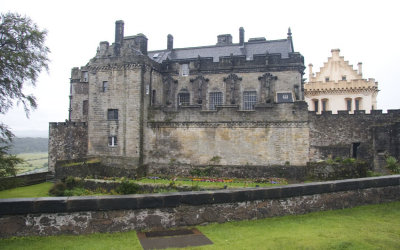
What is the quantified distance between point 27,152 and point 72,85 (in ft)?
563

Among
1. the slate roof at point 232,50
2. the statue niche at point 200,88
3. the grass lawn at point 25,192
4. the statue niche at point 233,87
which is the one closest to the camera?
the grass lawn at point 25,192

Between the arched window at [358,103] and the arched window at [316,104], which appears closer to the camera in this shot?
the arched window at [358,103]

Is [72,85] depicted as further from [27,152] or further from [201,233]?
[27,152]

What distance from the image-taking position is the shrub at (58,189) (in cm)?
2076

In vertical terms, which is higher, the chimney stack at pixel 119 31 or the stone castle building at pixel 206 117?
the chimney stack at pixel 119 31

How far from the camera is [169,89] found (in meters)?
32.9

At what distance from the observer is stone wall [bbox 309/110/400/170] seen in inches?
1001

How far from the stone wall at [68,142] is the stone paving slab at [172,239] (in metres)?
28.2

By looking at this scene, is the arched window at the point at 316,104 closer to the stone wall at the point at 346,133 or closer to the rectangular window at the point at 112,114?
the stone wall at the point at 346,133

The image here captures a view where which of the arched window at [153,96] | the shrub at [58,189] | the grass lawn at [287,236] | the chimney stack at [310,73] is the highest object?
the chimney stack at [310,73]

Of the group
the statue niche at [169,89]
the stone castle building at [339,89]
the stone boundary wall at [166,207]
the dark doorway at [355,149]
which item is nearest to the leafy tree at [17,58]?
the stone boundary wall at [166,207]

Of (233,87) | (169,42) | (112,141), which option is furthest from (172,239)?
(169,42)

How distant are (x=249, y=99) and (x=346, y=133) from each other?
9.82 m

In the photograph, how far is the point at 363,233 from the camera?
23.4 ft
